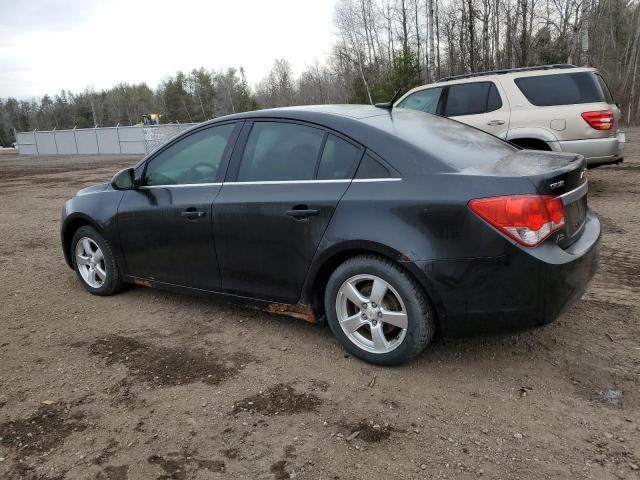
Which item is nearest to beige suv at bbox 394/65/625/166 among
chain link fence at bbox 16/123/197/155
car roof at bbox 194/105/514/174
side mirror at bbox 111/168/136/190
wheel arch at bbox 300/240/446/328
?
car roof at bbox 194/105/514/174

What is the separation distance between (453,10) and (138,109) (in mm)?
81660

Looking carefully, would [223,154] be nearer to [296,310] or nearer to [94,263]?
[296,310]

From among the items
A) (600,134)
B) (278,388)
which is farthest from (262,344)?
(600,134)

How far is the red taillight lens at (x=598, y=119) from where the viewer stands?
7387 millimetres

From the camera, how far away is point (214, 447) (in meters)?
2.58

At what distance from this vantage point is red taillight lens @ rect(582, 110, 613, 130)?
24.2 feet

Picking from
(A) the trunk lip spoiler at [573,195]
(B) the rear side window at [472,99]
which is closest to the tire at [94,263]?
(A) the trunk lip spoiler at [573,195]

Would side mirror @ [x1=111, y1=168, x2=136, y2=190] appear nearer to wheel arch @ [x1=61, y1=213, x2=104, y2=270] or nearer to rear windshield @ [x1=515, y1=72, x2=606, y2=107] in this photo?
wheel arch @ [x1=61, y1=213, x2=104, y2=270]

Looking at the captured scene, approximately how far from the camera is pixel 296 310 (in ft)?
11.7

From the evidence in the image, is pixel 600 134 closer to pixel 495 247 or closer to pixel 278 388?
pixel 495 247

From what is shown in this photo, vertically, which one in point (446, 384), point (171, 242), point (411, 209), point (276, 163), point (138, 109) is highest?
point (138, 109)

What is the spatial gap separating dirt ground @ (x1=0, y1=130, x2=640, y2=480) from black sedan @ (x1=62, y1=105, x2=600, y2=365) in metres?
0.32

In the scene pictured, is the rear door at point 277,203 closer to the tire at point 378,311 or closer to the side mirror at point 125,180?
the tire at point 378,311

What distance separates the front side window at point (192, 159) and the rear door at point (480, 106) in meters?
5.02
